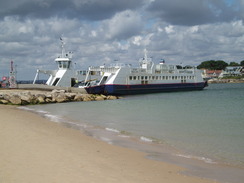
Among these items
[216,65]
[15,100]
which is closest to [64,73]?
[15,100]

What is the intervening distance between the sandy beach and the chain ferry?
3899cm

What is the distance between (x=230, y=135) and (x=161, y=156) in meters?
5.85

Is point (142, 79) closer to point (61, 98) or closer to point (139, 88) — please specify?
point (139, 88)

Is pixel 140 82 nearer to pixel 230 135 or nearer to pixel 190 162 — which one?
pixel 230 135

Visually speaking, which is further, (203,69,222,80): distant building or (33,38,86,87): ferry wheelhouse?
(203,69,222,80): distant building

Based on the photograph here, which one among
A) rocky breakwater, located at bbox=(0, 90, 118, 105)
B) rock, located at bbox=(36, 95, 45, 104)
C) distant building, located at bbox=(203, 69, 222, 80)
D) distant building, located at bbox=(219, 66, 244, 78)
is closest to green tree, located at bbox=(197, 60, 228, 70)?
distant building, located at bbox=(203, 69, 222, 80)

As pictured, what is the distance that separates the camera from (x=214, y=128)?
16.4 metres

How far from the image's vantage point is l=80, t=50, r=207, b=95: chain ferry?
51759 mm

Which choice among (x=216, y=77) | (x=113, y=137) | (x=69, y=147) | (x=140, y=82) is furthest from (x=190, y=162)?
(x=216, y=77)

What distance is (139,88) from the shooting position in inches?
2213

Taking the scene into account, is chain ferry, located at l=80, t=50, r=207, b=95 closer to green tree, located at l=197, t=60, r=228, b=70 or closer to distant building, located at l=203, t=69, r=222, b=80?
distant building, located at l=203, t=69, r=222, b=80

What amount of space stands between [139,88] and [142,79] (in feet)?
7.70

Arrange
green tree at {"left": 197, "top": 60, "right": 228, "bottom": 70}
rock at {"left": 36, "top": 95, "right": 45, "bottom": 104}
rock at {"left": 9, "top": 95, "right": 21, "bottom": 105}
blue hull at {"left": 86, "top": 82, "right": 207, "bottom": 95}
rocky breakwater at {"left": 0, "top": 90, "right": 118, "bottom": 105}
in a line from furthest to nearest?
green tree at {"left": 197, "top": 60, "right": 228, "bottom": 70} → blue hull at {"left": 86, "top": 82, "right": 207, "bottom": 95} → rock at {"left": 36, "top": 95, "right": 45, "bottom": 104} → rocky breakwater at {"left": 0, "top": 90, "right": 118, "bottom": 105} → rock at {"left": 9, "top": 95, "right": 21, "bottom": 105}

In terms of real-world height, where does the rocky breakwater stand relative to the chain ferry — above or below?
below
